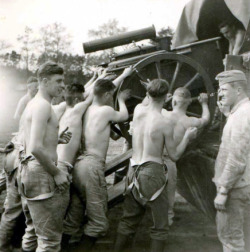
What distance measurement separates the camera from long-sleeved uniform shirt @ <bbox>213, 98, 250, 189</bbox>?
9.12 ft

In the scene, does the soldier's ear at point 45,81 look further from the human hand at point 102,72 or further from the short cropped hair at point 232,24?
the short cropped hair at point 232,24

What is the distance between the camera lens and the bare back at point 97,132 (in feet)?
12.7

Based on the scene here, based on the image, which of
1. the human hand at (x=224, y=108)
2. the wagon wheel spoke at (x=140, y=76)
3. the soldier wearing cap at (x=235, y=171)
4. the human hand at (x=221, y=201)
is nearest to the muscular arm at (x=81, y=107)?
the wagon wheel spoke at (x=140, y=76)

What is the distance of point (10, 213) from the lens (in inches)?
155

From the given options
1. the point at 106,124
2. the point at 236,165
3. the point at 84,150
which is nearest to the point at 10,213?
the point at 84,150

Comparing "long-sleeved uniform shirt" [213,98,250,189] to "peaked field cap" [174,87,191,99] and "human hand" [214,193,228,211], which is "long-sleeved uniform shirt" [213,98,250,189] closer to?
"human hand" [214,193,228,211]

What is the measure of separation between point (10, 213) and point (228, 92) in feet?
8.69

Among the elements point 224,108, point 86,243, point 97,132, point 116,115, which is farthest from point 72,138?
point 224,108

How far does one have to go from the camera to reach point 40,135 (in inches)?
111

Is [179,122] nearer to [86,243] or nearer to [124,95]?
[124,95]

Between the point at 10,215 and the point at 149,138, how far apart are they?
1809 millimetres

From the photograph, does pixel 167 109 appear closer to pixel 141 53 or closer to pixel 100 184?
pixel 141 53

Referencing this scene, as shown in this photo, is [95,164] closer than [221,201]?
No

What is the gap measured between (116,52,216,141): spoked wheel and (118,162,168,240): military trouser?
59.0 inches
